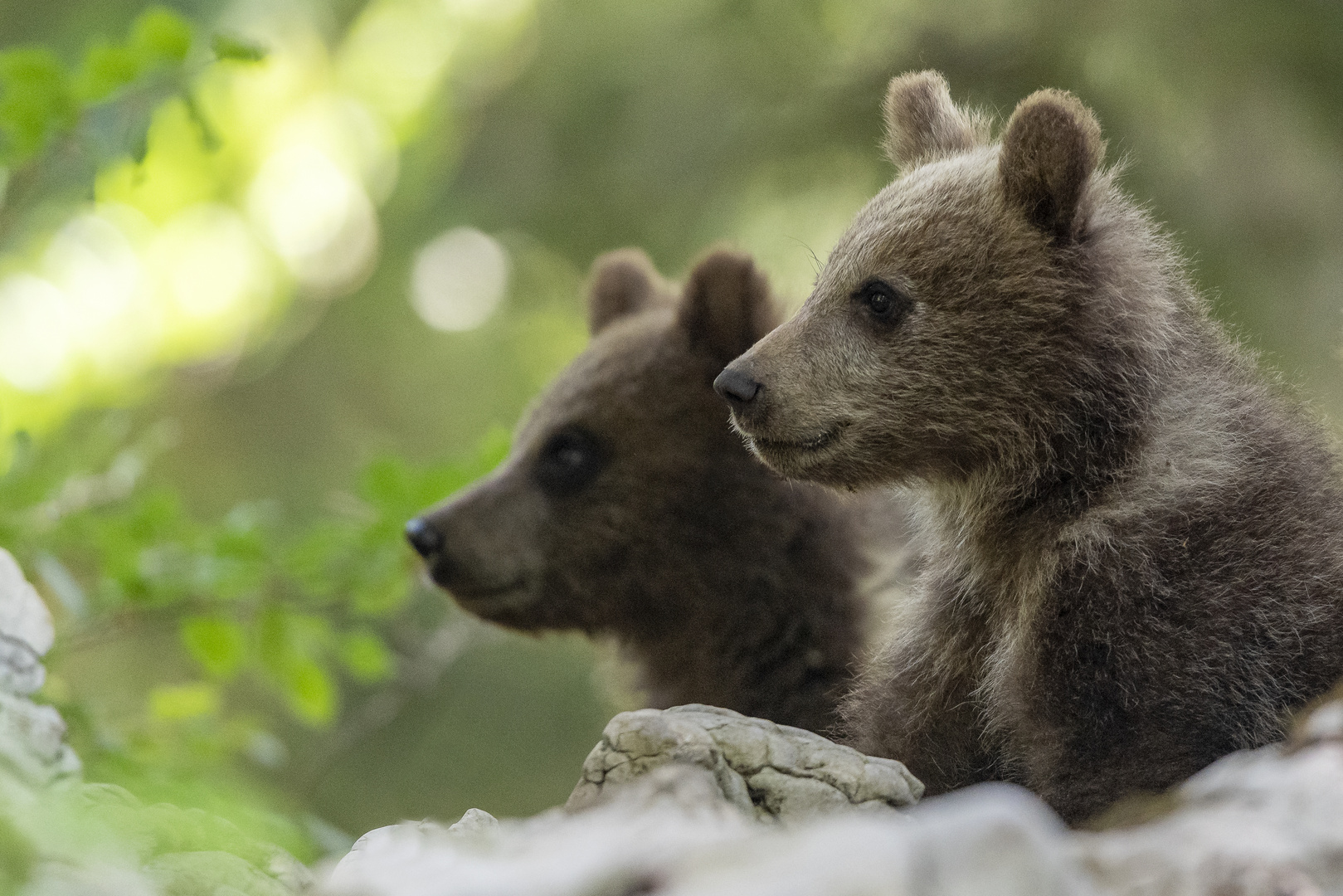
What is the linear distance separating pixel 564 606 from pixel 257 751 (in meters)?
0.82

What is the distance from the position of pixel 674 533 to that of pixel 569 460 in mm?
331

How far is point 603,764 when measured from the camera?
1.89 meters

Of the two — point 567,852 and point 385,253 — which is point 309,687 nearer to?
point 567,852

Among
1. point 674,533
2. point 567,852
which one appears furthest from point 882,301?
point 567,852

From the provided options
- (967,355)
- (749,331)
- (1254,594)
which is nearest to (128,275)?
(749,331)

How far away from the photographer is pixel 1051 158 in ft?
7.39

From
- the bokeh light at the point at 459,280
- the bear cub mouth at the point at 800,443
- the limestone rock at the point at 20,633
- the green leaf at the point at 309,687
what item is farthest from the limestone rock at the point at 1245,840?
the bokeh light at the point at 459,280

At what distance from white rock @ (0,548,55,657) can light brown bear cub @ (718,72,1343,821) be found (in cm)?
118

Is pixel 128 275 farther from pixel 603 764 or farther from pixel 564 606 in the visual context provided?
pixel 603 764

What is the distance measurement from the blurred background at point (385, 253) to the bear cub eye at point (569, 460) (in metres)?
0.23

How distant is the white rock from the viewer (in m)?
1.98

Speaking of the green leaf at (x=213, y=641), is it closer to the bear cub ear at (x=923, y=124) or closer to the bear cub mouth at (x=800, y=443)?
the bear cub mouth at (x=800, y=443)

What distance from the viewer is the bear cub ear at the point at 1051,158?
7.30 feet

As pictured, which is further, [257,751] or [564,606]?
[564,606]
